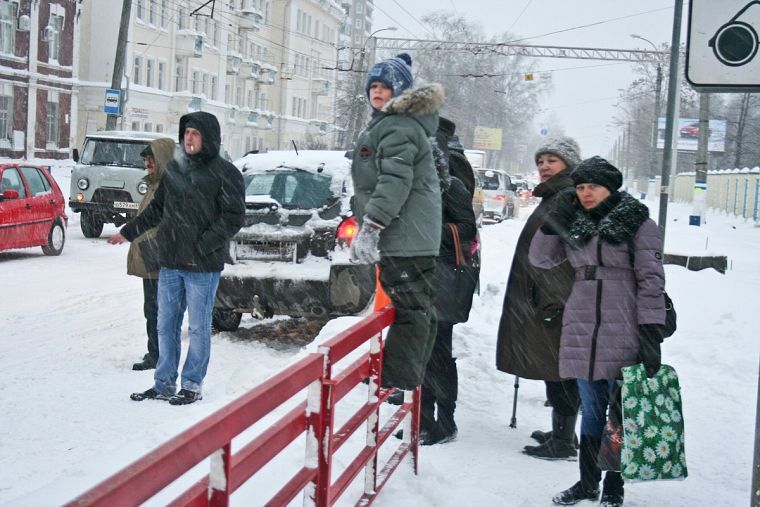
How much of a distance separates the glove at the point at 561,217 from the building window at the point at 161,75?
157 feet

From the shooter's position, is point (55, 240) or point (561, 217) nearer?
point (561, 217)

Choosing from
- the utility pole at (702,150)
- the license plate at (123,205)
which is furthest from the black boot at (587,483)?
Result: the utility pole at (702,150)

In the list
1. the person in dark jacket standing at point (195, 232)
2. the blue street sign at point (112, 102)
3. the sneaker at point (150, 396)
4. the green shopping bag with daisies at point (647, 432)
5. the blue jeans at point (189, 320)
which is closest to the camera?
the green shopping bag with daisies at point (647, 432)

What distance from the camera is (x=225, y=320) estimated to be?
8.56 meters

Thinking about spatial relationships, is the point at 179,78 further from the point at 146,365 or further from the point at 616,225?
the point at 616,225

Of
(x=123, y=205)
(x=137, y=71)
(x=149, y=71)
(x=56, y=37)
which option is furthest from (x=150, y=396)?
(x=149, y=71)

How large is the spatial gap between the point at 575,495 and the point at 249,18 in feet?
195

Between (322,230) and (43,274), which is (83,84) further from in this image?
(322,230)

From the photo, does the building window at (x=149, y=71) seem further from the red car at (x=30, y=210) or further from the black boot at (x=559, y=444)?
the black boot at (x=559, y=444)

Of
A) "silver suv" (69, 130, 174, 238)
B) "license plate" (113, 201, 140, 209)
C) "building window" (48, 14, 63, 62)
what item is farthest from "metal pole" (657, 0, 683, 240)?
"building window" (48, 14, 63, 62)

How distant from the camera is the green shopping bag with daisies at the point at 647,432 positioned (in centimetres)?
403

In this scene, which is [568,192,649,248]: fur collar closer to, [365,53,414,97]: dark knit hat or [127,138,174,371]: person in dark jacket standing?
[365,53,414,97]: dark knit hat

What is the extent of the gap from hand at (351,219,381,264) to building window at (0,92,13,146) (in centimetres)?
3770

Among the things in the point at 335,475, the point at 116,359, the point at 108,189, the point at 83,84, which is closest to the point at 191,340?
the point at 116,359
